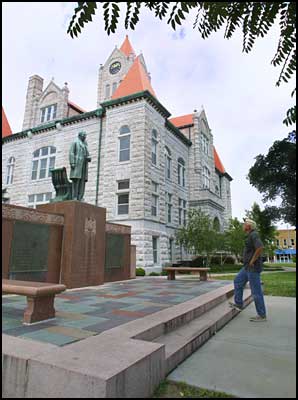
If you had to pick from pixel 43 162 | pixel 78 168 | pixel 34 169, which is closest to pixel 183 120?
pixel 43 162

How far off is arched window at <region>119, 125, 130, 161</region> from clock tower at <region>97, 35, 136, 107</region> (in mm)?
16581

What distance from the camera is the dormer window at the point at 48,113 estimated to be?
30656mm

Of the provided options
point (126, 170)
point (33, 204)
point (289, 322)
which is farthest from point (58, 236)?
point (33, 204)

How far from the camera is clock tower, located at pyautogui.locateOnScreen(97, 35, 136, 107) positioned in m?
37.7

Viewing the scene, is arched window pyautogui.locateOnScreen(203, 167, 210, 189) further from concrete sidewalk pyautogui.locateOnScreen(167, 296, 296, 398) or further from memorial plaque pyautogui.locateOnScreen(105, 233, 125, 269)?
concrete sidewalk pyautogui.locateOnScreen(167, 296, 296, 398)

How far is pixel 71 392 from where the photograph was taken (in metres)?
2.31

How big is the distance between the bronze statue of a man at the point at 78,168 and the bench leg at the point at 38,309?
6915mm

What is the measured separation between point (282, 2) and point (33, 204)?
93.8 ft

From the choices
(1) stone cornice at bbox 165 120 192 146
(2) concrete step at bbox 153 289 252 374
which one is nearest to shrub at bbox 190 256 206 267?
(1) stone cornice at bbox 165 120 192 146

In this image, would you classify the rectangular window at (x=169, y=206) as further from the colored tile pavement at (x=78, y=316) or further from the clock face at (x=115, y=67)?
the clock face at (x=115, y=67)

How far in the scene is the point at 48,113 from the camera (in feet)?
102

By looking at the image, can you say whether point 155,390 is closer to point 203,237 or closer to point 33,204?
point 203,237

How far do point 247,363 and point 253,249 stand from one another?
2699 mm

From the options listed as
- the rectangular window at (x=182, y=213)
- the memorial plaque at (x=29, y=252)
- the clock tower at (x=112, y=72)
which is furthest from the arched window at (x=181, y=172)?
the memorial plaque at (x=29, y=252)
